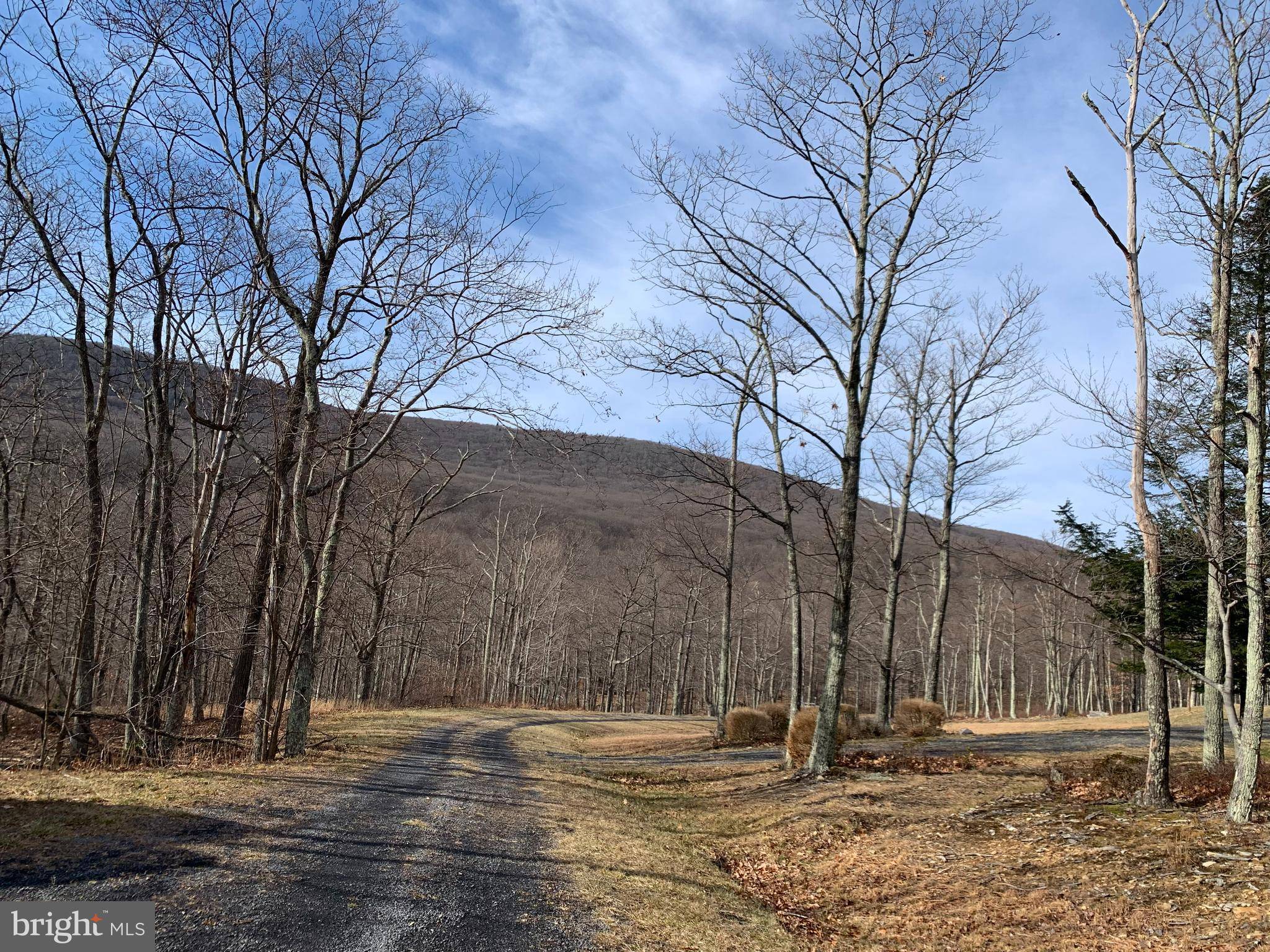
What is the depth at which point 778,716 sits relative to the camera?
20453mm

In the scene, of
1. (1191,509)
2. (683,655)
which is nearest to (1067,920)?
(1191,509)

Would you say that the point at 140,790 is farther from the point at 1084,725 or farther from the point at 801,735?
the point at 1084,725

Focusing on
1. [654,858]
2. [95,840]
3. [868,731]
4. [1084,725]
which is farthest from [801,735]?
[1084,725]

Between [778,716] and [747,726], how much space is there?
1.24 m

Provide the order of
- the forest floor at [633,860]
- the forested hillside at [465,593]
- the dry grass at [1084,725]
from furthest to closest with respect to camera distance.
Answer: the dry grass at [1084,725]
the forested hillside at [465,593]
the forest floor at [633,860]

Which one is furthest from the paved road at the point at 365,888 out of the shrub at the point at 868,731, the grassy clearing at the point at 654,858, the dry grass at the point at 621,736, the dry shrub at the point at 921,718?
the dry shrub at the point at 921,718

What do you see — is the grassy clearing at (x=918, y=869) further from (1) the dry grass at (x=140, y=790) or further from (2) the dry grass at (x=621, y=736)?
(2) the dry grass at (x=621, y=736)

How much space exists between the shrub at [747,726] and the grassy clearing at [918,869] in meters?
7.97

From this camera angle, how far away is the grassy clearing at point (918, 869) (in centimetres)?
578

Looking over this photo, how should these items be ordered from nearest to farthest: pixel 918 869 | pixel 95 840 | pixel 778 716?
pixel 95 840 → pixel 918 869 → pixel 778 716

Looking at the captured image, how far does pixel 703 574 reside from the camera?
46094mm

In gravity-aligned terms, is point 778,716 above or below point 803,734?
below

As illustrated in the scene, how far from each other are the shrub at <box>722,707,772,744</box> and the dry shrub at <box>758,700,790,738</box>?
195 mm

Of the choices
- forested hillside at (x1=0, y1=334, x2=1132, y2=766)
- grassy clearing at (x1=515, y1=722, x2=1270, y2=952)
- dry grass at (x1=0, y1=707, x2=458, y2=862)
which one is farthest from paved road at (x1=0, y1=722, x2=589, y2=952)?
forested hillside at (x1=0, y1=334, x2=1132, y2=766)
